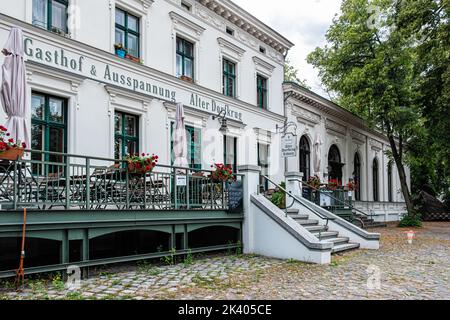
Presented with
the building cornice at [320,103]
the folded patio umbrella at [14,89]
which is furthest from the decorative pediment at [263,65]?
the folded patio umbrella at [14,89]

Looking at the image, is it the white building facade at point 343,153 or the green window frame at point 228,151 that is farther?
the white building facade at point 343,153

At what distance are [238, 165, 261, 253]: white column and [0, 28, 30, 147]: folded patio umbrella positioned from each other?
551cm

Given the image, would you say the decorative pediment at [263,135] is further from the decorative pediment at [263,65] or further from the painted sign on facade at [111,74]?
the decorative pediment at [263,65]

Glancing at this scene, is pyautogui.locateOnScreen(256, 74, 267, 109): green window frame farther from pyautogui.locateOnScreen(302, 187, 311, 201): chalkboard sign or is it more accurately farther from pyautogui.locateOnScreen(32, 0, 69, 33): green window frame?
pyautogui.locateOnScreen(32, 0, 69, 33): green window frame

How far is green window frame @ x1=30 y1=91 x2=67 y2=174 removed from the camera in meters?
11.0

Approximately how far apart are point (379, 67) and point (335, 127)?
4.69 meters

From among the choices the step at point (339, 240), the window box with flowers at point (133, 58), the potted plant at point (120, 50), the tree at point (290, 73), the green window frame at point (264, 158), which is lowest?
the step at point (339, 240)

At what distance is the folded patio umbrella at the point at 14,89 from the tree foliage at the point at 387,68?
16220mm

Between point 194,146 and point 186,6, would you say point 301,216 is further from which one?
point 186,6

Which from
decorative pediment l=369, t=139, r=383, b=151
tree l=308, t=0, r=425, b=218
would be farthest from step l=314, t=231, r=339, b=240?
decorative pediment l=369, t=139, r=383, b=151

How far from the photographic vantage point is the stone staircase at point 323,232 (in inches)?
481

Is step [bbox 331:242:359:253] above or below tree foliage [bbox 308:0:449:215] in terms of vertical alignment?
below

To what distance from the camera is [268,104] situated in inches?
801
